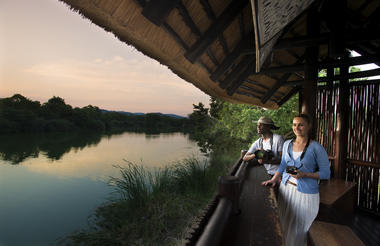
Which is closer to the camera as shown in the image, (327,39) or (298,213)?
(298,213)

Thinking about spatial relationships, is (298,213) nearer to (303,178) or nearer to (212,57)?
(303,178)

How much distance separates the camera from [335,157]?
3.69 metres

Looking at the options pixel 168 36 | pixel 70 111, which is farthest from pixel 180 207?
pixel 70 111

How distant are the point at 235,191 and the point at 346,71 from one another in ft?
11.0

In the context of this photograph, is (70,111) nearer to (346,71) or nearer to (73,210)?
(73,210)

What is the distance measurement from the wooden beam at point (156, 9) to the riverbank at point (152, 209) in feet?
12.8

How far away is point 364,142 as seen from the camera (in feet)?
11.3

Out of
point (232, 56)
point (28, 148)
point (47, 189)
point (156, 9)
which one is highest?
point (232, 56)

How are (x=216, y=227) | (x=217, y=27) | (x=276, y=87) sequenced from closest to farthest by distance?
(x=216, y=227)
(x=217, y=27)
(x=276, y=87)

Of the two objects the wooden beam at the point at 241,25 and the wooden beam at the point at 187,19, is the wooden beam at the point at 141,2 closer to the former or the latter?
the wooden beam at the point at 187,19

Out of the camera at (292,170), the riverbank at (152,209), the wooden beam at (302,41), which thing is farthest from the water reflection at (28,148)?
the camera at (292,170)

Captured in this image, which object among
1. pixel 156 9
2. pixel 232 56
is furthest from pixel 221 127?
pixel 156 9

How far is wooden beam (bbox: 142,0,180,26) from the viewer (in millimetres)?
1419

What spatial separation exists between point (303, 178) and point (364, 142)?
2832mm
